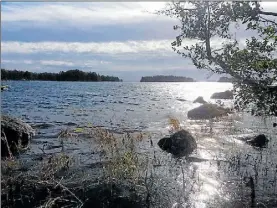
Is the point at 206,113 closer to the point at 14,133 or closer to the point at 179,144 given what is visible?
the point at 179,144

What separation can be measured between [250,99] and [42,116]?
25944mm

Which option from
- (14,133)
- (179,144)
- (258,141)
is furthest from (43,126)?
(258,141)

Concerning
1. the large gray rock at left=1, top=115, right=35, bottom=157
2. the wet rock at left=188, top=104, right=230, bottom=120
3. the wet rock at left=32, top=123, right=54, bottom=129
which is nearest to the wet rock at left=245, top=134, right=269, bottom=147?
the large gray rock at left=1, top=115, right=35, bottom=157

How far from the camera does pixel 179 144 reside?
19719 mm

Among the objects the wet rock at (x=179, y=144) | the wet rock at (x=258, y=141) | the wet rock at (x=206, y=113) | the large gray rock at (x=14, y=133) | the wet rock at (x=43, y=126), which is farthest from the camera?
the wet rock at (x=206, y=113)

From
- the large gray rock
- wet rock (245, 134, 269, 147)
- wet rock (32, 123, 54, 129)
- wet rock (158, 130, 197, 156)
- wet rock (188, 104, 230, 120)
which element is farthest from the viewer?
wet rock (188, 104, 230, 120)

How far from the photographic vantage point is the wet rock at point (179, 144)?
19312mm

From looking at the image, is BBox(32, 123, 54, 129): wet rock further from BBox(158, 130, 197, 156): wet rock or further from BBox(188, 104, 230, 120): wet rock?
BBox(188, 104, 230, 120): wet rock

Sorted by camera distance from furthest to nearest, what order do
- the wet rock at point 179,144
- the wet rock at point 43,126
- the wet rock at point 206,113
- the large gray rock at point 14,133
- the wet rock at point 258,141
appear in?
the wet rock at point 206,113
the wet rock at point 43,126
the wet rock at point 258,141
the wet rock at point 179,144
the large gray rock at point 14,133

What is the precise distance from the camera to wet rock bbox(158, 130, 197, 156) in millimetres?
19312

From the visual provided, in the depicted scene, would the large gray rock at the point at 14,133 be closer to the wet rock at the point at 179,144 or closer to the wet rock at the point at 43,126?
the wet rock at the point at 43,126

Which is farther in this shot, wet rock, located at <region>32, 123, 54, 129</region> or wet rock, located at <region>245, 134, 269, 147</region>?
wet rock, located at <region>32, 123, 54, 129</region>

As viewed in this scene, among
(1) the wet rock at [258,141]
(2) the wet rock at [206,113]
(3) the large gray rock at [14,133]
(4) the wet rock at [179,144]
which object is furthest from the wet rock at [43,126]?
(2) the wet rock at [206,113]

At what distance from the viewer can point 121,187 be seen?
12.5 m
